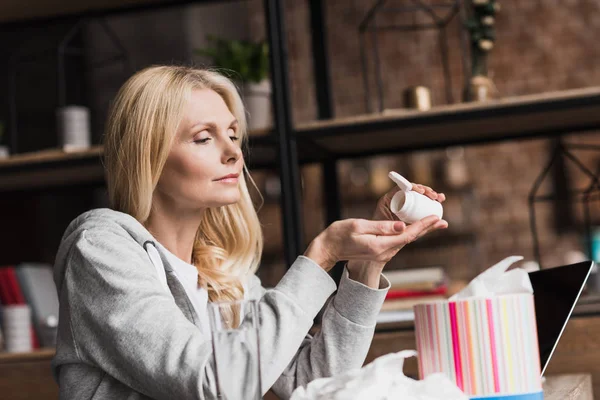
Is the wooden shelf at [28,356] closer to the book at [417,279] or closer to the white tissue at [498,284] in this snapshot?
the book at [417,279]

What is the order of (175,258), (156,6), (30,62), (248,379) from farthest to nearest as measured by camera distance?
(30,62) → (156,6) → (175,258) → (248,379)

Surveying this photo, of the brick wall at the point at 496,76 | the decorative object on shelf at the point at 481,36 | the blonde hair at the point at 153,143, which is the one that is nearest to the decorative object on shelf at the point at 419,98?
the decorative object on shelf at the point at 481,36

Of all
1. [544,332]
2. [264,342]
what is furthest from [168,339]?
[544,332]

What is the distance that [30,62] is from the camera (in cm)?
330

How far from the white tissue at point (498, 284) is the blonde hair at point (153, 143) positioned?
497 millimetres

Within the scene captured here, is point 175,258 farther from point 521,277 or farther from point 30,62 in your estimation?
point 30,62

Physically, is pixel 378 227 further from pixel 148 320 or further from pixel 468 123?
pixel 468 123

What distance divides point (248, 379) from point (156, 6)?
1.68 metres

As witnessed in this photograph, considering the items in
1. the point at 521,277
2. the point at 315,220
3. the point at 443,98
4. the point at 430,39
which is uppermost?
the point at 430,39

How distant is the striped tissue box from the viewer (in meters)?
1.03

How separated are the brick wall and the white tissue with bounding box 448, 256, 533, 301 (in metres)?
3.90

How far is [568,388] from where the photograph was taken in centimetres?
130

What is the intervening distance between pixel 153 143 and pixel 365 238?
0.43 m

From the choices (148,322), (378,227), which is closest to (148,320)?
(148,322)
